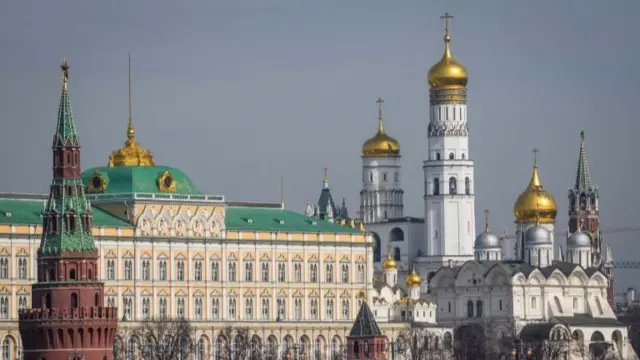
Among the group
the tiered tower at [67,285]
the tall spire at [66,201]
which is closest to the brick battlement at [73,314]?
the tiered tower at [67,285]

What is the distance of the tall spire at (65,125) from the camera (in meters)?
173

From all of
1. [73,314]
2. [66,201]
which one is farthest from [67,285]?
[66,201]

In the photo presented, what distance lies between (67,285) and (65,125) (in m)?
9.11

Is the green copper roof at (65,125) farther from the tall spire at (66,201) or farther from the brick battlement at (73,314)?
the brick battlement at (73,314)

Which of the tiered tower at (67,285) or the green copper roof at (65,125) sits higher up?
the green copper roof at (65,125)

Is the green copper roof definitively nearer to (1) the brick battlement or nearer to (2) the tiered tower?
(2) the tiered tower

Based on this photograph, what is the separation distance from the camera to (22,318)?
172 metres

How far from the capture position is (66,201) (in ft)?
565

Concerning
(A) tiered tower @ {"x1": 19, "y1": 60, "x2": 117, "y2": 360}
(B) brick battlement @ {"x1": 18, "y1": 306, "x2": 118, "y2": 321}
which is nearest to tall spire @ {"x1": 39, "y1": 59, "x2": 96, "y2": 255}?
(A) tiered tower @ {"x1": 19, "y1": 60, "x2": 117, "y2": 360}

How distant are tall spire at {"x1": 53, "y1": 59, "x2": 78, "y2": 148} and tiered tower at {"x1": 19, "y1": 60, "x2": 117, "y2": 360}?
5 cm

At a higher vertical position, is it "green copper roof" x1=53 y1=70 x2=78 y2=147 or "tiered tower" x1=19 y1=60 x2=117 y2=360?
"green copper roof" x1=53 y1=70 x2=78 y2=147

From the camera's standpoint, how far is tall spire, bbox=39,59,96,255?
172m

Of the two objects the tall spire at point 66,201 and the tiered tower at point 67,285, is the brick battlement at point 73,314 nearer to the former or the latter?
the tiered tower at point 67,285

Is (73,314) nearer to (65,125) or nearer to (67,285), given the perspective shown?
(67,285)
